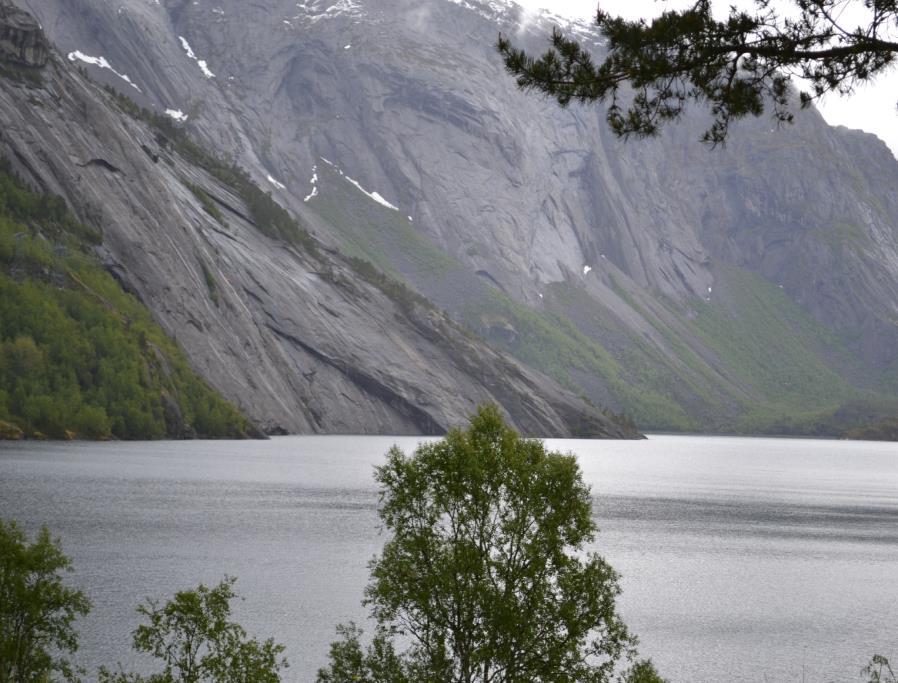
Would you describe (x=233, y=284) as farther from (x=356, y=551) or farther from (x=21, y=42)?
(x=356, y=551)

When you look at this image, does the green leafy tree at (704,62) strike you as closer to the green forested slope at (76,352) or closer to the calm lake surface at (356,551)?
the calm lake surface at (356,551)

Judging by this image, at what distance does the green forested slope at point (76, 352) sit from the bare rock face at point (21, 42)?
2238cm

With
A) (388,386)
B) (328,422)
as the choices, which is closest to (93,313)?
(328,422)

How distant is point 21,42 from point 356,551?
125 metres

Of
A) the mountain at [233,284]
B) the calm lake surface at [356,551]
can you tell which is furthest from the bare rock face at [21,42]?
the calm lake surface at [356,551]

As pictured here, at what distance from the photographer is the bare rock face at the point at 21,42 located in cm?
15350

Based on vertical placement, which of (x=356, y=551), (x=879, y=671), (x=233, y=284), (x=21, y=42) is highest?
(x=21, y=42)

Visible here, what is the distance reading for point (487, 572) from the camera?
2675 centimetres

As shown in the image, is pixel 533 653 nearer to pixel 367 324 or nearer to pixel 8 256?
pixel 8 256

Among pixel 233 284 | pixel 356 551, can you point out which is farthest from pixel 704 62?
pixel 233 284

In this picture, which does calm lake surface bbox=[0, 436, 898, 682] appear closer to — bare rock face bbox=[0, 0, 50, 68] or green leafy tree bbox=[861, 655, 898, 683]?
green leafy tree bbox=[861, 655, 898, 683]

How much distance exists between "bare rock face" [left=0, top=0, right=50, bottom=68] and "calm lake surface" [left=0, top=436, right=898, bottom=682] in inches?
2732

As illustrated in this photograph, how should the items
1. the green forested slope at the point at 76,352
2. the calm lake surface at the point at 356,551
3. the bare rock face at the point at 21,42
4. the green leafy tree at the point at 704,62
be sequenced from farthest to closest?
1. the bare rock face at the point at 21,42
2. the green forested slope at the point at 76,352
3. the calm lake surface at the point at 356,551
4. the green leafy tree at the point at 704,62

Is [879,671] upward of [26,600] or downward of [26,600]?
downward
